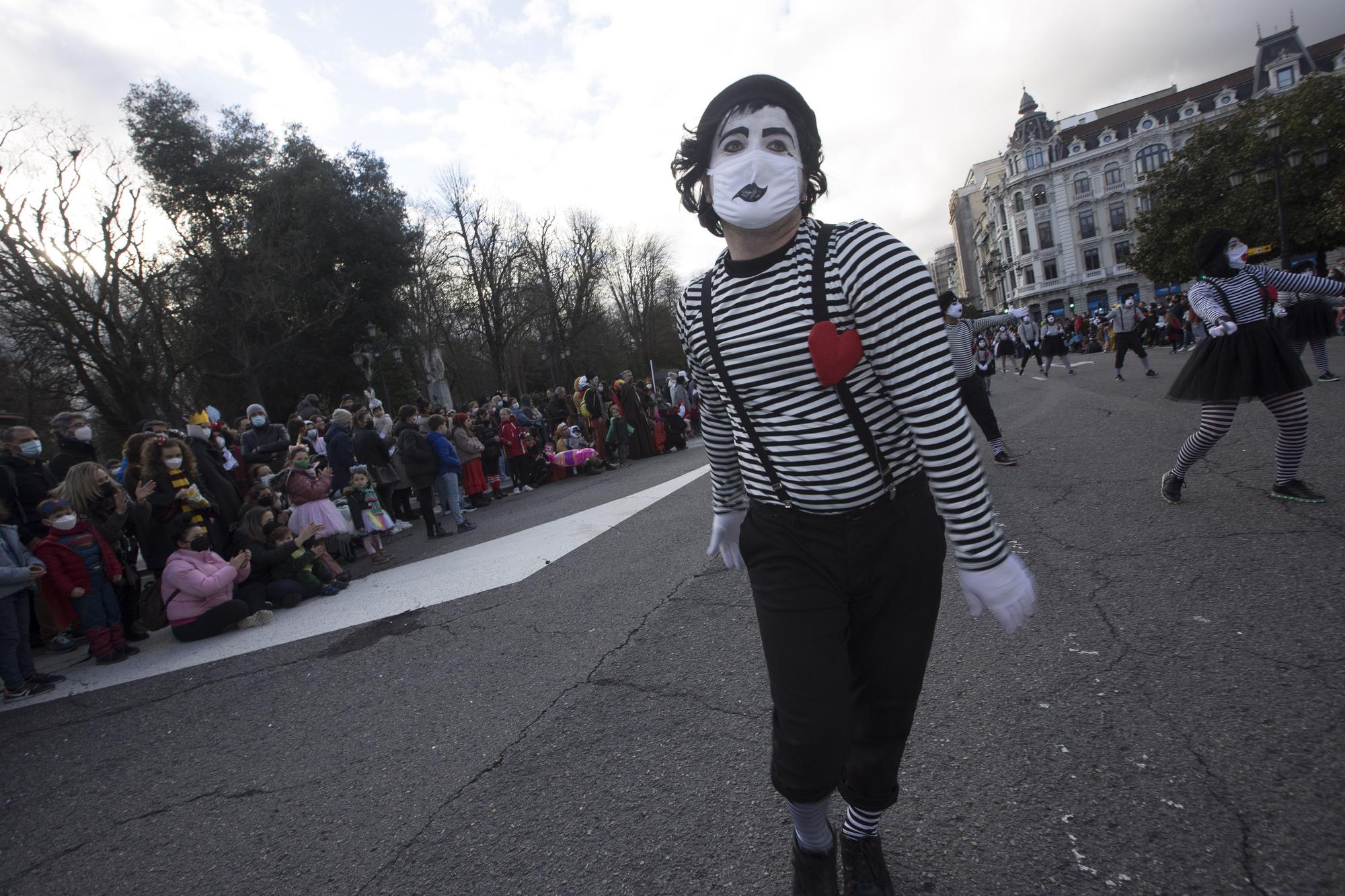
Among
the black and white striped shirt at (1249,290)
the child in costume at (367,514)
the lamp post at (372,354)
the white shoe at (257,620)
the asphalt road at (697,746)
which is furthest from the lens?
the lamp post at (372,354)

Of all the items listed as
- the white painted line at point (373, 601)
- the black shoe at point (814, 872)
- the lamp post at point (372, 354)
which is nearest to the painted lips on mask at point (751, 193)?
the black shoe at point (814, 872)

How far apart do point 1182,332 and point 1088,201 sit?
177ft

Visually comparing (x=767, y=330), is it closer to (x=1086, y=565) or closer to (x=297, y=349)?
(x=1086, y=565)

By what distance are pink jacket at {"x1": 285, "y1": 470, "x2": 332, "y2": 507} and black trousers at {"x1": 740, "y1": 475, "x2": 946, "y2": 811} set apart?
683 centimetres

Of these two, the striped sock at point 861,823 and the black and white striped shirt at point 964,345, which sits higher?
the black and white striped shirt at point 964,345

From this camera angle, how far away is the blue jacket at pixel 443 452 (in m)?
9.54

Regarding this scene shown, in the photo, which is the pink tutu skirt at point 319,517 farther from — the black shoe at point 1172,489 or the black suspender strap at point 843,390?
the black shoe at point 1172,489

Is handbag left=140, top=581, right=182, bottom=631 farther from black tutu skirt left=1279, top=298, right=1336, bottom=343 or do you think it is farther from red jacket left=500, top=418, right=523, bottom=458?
black tutu skirt left=1279, top=298, right=1336, bottom=343

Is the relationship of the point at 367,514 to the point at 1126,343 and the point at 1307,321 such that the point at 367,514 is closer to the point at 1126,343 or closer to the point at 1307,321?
the point at 1307,321

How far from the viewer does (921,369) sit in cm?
162

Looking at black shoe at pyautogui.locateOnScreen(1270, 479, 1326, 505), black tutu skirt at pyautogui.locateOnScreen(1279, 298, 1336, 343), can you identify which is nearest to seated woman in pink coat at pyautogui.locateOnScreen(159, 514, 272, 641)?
black shoe at pyautogui.locateOnScreen(1270, 479, 1326, 505)

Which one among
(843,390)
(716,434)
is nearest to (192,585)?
(716,434)

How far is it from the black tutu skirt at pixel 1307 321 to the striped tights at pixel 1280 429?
5017 millimetres

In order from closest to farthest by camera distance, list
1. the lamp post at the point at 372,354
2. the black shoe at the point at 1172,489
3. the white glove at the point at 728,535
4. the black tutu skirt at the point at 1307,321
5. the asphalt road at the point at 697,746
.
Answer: the asphalt road at the point at 697,746 → the white glove at the point at 728,535 → the black shoe at the point at 1172,489 → the black tutu skirt at the point at 1307,321 → the lamp post at the point at 372,354
